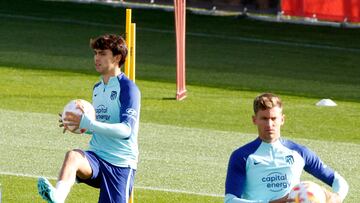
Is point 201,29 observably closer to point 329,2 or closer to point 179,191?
point 329,2

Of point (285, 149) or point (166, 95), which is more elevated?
point (285, 149)

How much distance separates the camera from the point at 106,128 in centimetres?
1109

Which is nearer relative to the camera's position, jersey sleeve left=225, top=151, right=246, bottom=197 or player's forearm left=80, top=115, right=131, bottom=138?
jersey sleeve left=225, top=151, right=246, bottom=197

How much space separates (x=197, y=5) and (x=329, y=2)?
4.20 meters

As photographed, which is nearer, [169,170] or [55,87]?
[169,170]

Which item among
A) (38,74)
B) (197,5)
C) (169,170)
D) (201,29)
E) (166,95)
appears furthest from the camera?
(197,5)

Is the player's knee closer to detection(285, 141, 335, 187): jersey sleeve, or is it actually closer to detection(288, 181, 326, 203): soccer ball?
detection(285, 141, 335, 187): jersey sleeve


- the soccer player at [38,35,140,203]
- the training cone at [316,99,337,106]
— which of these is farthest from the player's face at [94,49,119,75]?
the training cone at [316,99,337,106]

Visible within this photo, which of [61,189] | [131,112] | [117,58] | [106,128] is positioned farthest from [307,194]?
[117,58]

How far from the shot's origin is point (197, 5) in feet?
117

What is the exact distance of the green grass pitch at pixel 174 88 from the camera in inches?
625

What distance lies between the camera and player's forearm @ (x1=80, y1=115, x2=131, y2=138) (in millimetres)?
10969

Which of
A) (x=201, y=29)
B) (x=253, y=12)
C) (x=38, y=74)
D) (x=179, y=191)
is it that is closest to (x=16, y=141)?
(x=179, y=191)

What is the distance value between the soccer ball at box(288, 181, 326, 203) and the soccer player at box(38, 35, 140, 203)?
7.34ft
